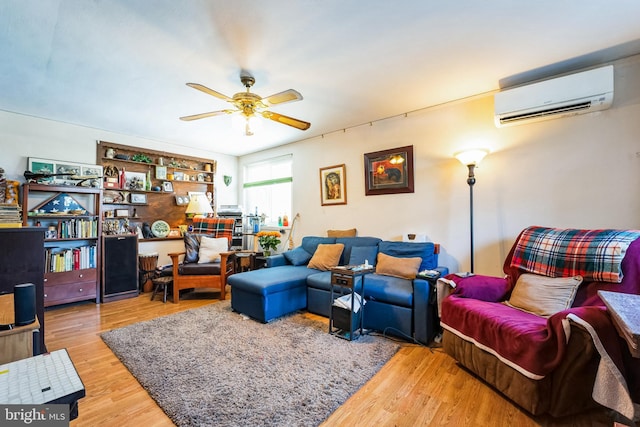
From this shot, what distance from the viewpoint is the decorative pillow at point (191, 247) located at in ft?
13.1

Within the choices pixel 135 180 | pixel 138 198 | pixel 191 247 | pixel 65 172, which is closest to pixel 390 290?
pixel 191 247

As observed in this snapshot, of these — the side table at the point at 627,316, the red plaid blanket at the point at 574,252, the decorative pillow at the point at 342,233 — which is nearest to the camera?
the side table at the point at 627,316

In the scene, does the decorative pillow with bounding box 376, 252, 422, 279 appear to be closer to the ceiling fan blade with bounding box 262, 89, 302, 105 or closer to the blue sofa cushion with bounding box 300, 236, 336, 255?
the blue sofa cushion with bounding box 300, 236, 336, 255

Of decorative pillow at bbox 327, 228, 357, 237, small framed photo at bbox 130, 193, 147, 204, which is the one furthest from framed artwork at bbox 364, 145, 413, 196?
small framed photo at bbox 130, 193, 147, 204

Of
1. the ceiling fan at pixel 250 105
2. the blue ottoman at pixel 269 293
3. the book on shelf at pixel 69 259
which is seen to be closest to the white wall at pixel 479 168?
the book on shelf at pixel 69 259

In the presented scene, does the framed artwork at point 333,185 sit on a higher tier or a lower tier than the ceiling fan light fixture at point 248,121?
lower

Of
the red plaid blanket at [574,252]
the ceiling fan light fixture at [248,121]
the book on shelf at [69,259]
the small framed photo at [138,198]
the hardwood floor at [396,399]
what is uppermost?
the ceiling fan light fixture at [248,121]

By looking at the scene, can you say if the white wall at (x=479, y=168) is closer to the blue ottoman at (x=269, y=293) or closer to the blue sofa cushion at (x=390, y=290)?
the blue sofa cushion at (x=390, y=290)

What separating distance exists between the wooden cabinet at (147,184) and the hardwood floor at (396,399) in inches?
88.3

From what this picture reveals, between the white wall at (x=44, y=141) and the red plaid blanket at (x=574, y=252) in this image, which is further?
the white wall at (x=44, y=141)

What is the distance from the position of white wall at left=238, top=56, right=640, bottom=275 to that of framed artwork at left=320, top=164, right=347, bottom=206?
96mm

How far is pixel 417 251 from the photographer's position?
2955mm

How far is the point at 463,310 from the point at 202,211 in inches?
160

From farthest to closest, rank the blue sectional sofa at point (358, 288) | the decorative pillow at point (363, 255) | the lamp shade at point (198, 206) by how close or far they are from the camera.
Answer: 1. the lamp shade at point (198, 206)
2. the decorative pillow at point (363, 255)
3. the blue sectional sofa at point (358, 288)
